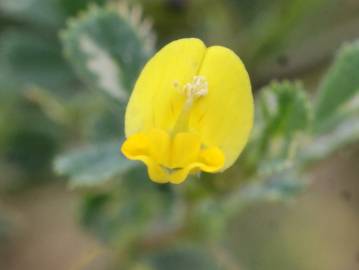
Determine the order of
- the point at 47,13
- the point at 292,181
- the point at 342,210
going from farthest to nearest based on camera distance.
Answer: the point at 342,210 → the point at 47,13 → the point at 292,181

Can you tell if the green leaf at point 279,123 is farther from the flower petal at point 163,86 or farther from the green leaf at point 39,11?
the green leaf at point 39,11

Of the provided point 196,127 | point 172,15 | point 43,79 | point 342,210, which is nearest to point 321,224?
point 342,210

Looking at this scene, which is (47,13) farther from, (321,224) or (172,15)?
(321,224)

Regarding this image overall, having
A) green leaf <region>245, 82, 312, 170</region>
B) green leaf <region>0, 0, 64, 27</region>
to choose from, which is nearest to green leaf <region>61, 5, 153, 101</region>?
green leaf <region>245, 82, 312, 170</region>

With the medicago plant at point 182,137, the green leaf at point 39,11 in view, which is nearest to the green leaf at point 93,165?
the medicago plant at point 182,137

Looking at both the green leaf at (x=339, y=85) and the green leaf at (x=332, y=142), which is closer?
the green leaf at (x=339, y=85)

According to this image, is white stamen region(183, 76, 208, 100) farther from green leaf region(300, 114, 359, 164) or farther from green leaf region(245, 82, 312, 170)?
green leaf region(300, 114, 359, 164)

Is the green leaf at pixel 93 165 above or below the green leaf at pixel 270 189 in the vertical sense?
below
